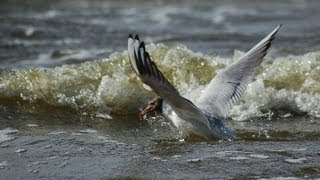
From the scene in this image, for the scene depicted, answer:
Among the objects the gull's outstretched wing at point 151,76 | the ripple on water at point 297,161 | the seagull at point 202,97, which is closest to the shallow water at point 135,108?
the ripple on water at point 297,161

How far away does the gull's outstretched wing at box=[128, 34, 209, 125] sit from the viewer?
205 inches

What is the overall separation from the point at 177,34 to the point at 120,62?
489cm

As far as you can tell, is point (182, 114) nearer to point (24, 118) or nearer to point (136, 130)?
point (136, 130)

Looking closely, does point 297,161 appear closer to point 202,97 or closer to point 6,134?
point 202,97

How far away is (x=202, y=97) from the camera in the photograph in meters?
7.04

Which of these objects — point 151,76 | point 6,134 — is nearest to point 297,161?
point 151,76

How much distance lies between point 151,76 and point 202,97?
1.77 meters

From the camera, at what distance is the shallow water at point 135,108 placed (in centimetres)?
535

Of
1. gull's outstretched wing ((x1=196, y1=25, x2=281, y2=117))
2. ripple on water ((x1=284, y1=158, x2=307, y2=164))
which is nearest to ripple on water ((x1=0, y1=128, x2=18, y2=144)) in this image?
gull's outstretched wing ((x1=196, y1=25, x2=281, y2=117))

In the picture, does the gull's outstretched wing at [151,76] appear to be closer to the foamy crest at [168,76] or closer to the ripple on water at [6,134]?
the ripple on water at [6,134]

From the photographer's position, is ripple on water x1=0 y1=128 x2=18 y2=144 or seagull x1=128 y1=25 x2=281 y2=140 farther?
ripple on water x1=0 y1=128 x2=18 y2=144

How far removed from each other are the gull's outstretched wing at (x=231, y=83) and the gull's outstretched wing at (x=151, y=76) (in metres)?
0.83

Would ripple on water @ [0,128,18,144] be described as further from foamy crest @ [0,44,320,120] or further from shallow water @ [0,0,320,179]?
foamy crest @ [0,44,320,120]

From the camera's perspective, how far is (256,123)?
7137mm
